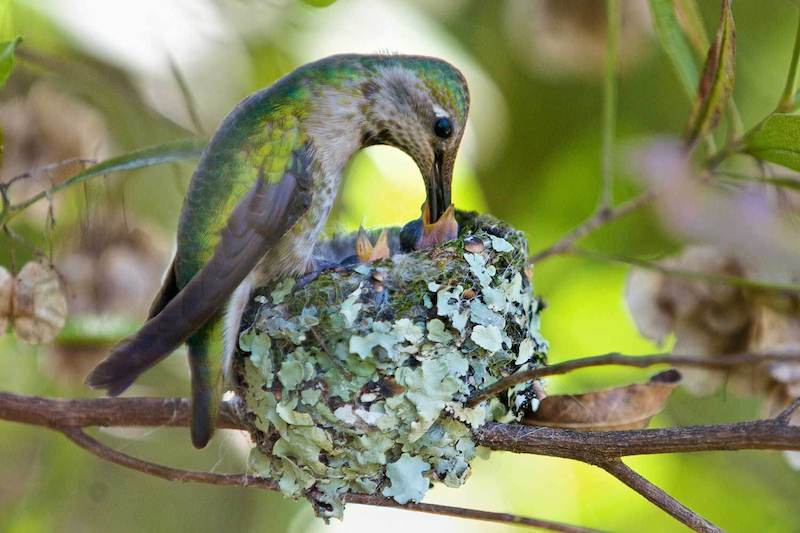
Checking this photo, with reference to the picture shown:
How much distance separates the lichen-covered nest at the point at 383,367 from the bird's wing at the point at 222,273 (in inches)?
7.2

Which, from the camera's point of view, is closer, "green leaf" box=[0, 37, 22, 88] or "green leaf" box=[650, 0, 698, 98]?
"green leaf" box=[0, 37, 22, 88]

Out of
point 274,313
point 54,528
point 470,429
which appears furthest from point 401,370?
point 54,528

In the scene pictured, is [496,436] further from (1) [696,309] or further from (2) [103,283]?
(2) [103,283]

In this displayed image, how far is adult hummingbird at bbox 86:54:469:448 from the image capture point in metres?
2.17

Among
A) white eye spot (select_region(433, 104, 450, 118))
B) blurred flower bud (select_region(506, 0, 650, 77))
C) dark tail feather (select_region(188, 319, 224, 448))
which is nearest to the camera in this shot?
dark tail feather (select_region(188, 319, 224, 448))

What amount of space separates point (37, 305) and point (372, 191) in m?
1.81

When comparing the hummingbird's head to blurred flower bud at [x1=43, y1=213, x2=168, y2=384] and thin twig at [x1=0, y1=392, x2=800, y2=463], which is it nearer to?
thin twig at [x1=0, y1=392, x2=800, y2=463]

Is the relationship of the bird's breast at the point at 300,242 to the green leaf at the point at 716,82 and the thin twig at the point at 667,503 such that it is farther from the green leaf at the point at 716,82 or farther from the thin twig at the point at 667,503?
the thin twig at the point at 667,503

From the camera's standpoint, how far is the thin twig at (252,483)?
6.57 ft

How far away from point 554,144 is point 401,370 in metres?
2.99

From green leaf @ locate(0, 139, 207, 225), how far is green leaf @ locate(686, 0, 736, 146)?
51.6 inches

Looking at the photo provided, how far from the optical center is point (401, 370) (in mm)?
2314

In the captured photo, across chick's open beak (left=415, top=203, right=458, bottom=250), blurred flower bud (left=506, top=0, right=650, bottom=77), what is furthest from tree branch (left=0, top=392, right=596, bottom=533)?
blurred flower bud (left=506, top=0, right=650, bottom=77)

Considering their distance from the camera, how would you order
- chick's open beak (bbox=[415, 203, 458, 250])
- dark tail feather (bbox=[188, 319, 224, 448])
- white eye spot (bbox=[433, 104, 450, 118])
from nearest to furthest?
1. dark tail feather (bbox=[188, 319, 224, 448])
2. white eye spot (bbox=[433, 104, 450, 118])
3. chick's open beak (bbox=[415, 203, 458, 250])
